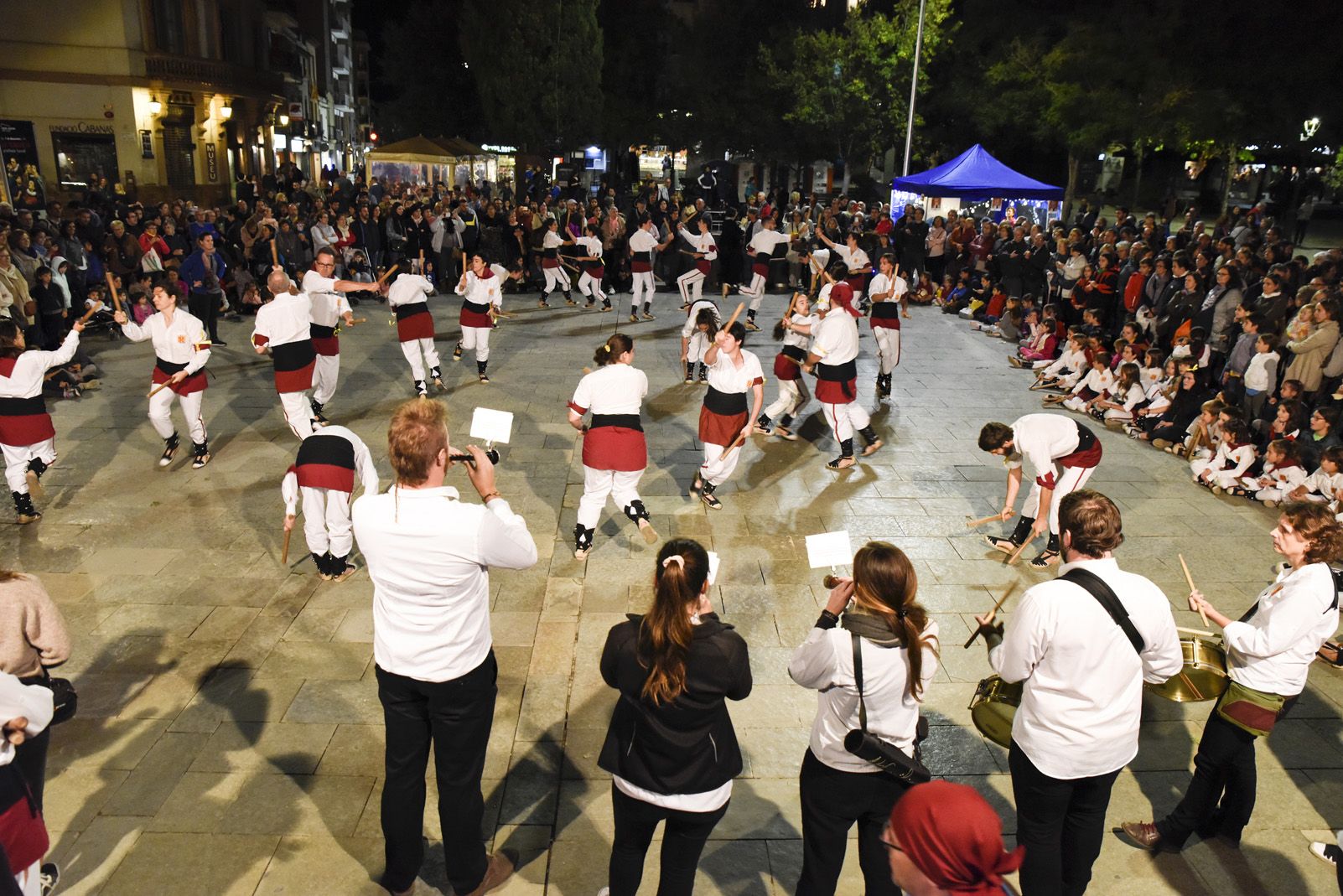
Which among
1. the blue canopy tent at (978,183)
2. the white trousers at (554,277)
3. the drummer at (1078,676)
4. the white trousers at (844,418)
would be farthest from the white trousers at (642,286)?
the drummer at (1078,676)

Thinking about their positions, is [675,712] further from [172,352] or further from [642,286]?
[642,286]

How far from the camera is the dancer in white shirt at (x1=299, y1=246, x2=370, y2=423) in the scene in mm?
8977

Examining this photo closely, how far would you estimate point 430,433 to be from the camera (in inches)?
120

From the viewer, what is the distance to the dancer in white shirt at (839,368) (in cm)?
815

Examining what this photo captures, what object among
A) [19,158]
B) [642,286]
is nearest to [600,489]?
[642,286]

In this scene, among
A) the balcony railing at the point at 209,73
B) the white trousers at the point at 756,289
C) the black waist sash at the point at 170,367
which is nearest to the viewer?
the black waist sash at the point at 170,367

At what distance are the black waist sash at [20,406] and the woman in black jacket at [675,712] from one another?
6023 millimetres

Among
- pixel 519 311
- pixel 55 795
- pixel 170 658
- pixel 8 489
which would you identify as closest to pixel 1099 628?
pixel 55 795

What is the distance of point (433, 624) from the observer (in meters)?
3.13

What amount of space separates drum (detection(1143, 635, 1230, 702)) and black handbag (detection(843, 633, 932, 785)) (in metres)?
1.42

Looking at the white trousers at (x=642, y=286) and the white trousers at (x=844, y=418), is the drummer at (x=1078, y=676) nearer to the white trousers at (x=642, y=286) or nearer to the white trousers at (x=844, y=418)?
the white trousers at (x=844, y=418)

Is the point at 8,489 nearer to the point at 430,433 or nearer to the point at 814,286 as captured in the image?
the point at 430,433

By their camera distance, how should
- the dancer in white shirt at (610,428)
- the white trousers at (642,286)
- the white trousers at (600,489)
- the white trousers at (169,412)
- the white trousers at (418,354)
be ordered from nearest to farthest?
1. the dancer in white shirt at (610,428)
2. the white trousers at (600,489)
3. the white trousers at (169,412)
4. the white trousers at (418,354)
5. the white trousers at (642,286)

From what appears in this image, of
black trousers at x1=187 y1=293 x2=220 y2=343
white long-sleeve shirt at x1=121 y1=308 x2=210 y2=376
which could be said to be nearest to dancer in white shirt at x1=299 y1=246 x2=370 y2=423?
white long-sleeve shirt at x1=121 y1=308 x2=210 y2=376
